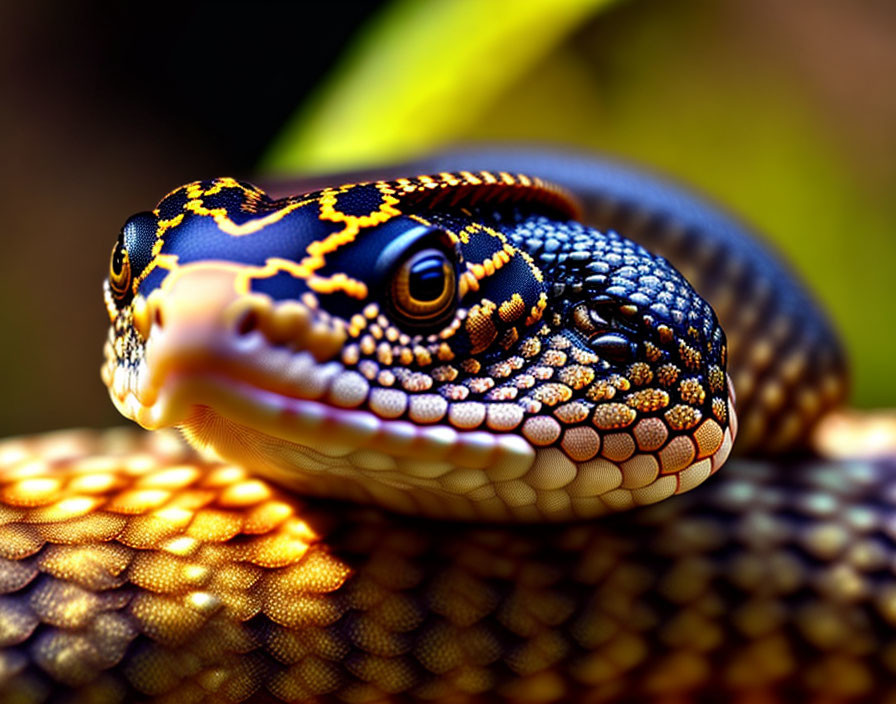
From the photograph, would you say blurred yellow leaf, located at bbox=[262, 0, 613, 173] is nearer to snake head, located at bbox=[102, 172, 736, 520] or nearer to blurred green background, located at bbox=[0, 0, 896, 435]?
blurred green background, located at bbox=[0, 0, 896, 435]

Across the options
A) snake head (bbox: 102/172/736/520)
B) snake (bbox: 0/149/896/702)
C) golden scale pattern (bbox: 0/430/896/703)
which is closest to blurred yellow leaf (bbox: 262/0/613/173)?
snake (bbox: 0/149/896/702)

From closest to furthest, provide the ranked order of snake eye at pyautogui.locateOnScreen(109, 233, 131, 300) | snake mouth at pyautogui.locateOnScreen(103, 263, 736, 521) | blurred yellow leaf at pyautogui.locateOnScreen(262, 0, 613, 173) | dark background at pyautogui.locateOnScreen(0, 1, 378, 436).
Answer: snake mouth at pyautogui.locateOnScreen(103, 263, 736, 521) < snake eye at pyautogui.locateOnScreen(109, 233, 131, 300) < blurred yellow leaf at pyautogui.locateOnScreen(262, 0, 613, 173) < dark background at pyautogui.locateOnScreen(0, 1, 378, 436)

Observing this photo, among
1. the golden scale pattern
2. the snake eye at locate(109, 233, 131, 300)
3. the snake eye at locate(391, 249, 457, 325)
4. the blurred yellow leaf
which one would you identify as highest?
the blurred yellow leaf

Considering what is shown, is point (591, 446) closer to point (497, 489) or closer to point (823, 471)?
point (497, 489)

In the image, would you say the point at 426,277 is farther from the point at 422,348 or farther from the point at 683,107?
the point at 683,107

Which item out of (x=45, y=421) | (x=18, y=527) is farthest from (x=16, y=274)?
(x=18, y=527)

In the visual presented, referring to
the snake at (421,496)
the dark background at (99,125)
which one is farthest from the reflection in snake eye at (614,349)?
the dark background at (99,125)

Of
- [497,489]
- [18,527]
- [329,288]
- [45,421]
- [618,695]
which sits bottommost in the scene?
[45,421]
